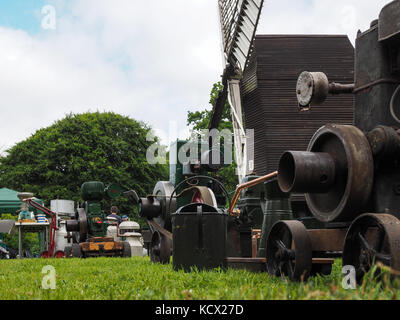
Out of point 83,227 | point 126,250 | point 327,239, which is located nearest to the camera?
point 327,239

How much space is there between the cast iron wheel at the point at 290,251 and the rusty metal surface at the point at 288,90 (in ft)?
52.4

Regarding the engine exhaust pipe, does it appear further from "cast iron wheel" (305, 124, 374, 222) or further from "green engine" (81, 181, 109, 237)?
"green engine" (81, 181, 109, 237)

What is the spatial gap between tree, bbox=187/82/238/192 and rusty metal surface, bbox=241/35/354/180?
6.62 m

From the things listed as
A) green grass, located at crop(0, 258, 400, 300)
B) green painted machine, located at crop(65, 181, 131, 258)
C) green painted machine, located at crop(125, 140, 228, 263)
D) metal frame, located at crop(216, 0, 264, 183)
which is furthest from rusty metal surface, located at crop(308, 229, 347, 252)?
metal frame, located at crop(216, 0, 264, 183)

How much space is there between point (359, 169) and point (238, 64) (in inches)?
803

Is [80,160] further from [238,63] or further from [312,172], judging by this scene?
[312,172]

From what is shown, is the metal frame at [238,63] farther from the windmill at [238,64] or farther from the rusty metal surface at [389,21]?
the rusty metal surface at [389,21]

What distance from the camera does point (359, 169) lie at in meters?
3.72

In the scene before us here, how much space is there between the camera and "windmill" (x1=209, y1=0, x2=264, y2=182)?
2280 centimetres

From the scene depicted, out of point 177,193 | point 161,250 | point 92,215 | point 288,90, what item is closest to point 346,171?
point 161,250

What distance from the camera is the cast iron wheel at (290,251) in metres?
4.12

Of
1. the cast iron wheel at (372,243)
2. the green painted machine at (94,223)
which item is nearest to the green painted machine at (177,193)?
the green painted machine at (94,223)

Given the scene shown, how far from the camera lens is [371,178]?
3.76 metres

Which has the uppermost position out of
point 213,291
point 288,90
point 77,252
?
point 288,90
